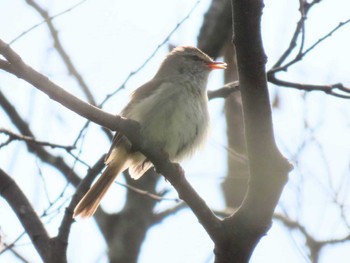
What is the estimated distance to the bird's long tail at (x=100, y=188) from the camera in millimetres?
5441

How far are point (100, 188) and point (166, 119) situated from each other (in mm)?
1075

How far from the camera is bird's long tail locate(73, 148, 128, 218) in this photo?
544 centimetres

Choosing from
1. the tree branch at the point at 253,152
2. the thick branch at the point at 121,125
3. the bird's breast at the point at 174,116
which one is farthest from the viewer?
the bird's breast at the point at 174,116

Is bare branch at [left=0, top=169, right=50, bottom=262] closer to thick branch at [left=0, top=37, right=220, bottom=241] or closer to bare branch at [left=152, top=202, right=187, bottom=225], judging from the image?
thick branch at [left=0, top=37, right=220, bottom=241]

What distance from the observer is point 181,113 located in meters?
5.05

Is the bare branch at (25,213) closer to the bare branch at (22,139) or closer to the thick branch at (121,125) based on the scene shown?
the bare branch at (22,139)

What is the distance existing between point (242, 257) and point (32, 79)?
4.72 ft

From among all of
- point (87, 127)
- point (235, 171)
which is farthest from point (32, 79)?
point (235, 171)

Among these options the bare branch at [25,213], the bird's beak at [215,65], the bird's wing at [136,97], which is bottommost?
the bare branch at [25,213]

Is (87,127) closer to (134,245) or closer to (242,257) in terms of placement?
(242,257)

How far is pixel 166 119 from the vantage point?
498cm

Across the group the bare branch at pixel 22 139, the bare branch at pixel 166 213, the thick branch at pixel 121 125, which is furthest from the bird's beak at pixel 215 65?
the thick branch at pixel 121 125

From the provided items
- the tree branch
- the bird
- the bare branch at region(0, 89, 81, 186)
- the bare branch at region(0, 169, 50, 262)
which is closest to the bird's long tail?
the bird

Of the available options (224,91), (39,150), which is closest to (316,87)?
(224,91)
